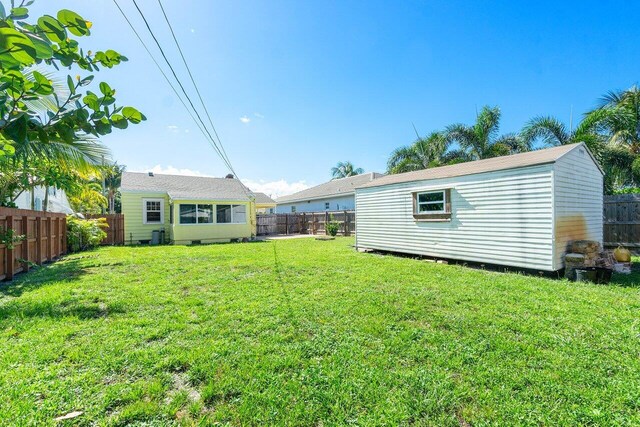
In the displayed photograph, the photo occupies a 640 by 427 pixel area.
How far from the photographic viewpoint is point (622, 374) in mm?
2488

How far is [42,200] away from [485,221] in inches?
729

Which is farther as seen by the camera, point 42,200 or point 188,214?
point 188,214

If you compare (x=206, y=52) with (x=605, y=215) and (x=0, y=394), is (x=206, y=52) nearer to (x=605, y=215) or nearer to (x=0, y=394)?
Result: (x=0, y=394)

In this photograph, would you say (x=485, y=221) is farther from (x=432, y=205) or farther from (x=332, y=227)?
(x=332, y=227)

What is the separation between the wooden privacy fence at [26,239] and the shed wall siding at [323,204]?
15826mm

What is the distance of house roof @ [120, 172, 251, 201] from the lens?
14523 mm

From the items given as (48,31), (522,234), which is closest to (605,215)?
(522,234)

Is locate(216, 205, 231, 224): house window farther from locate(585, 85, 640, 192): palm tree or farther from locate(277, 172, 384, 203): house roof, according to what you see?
locate(585, 85, 640, 192): palm tree

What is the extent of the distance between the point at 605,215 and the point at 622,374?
344 inches

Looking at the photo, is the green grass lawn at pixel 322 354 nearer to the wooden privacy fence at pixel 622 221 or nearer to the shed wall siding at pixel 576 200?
the shed wall siding at pixel 576 200

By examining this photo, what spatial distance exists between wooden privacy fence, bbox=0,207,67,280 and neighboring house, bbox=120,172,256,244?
4547 mm

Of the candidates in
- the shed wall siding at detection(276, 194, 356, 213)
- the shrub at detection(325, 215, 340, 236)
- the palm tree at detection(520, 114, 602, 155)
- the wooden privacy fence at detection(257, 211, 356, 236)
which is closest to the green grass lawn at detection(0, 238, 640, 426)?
the palm tree at detection(520, 114, 602, 155)

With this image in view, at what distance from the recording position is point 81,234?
36.9ft

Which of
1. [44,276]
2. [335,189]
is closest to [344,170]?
[335,189]
